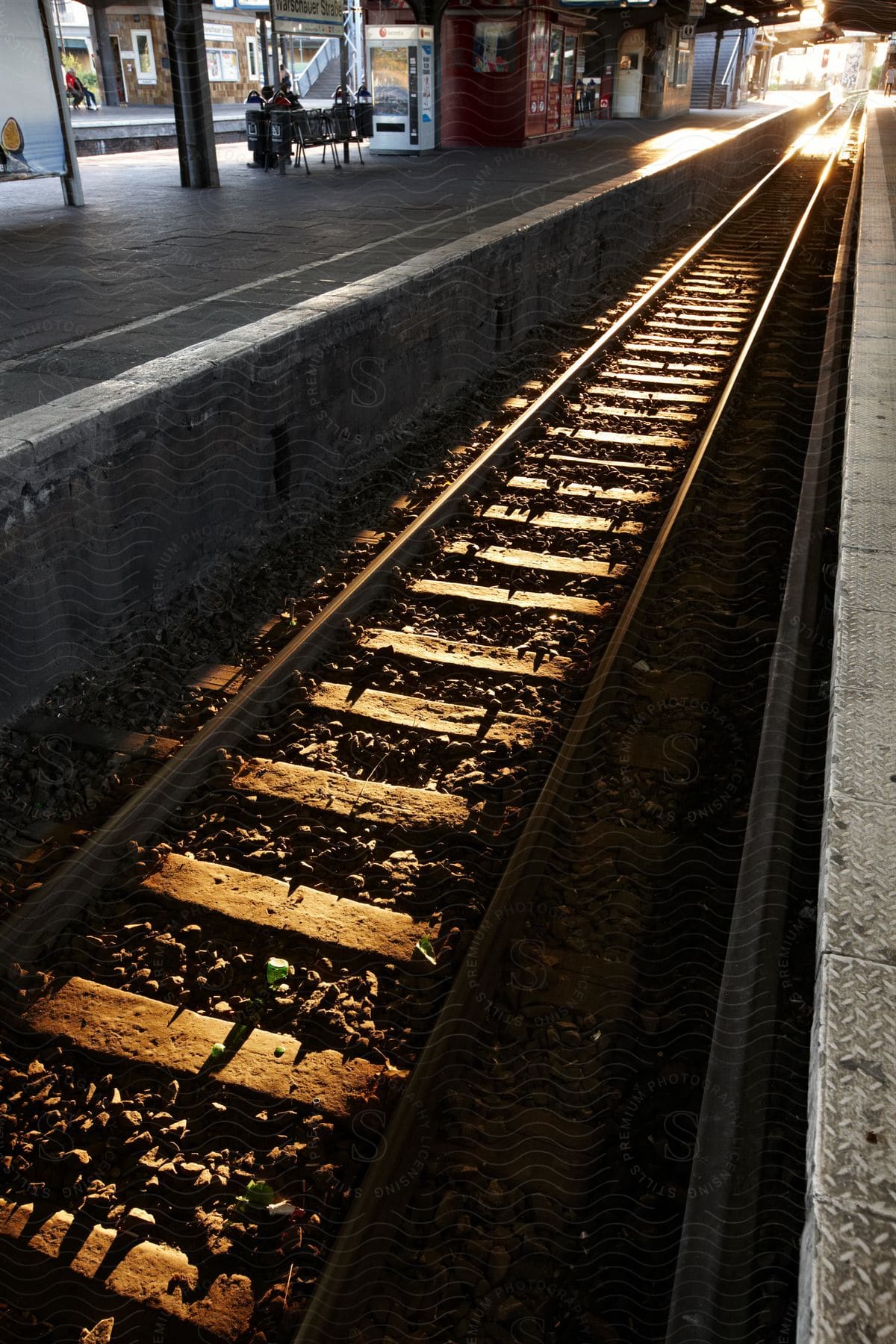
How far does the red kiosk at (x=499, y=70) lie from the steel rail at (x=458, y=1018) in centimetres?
1669

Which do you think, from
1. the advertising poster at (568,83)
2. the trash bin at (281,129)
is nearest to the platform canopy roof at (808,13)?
the advertising poster at (568,83)

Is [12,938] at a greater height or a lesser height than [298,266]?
lesser

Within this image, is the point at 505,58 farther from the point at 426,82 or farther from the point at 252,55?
A: the point at 252,55

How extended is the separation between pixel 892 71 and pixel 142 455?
9798 centimetres

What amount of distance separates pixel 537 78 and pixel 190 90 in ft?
33.6

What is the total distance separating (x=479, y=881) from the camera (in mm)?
3256

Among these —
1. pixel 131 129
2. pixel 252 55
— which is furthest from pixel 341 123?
pixel 252 55

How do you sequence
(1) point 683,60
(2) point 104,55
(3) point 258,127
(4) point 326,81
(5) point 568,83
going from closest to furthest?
(3) point 258,127
(5) point 568,83
(2) point 104,55
(1) point 683,60
(4) point 326,81

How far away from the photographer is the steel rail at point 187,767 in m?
3.06

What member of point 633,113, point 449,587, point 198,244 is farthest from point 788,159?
point 449,587

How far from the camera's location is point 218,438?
5.30 metres

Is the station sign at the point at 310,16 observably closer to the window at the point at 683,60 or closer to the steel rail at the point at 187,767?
the steel rail at the point at 187,767

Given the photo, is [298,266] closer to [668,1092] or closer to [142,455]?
[142,455]

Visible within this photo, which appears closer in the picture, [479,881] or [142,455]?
[479,881]
